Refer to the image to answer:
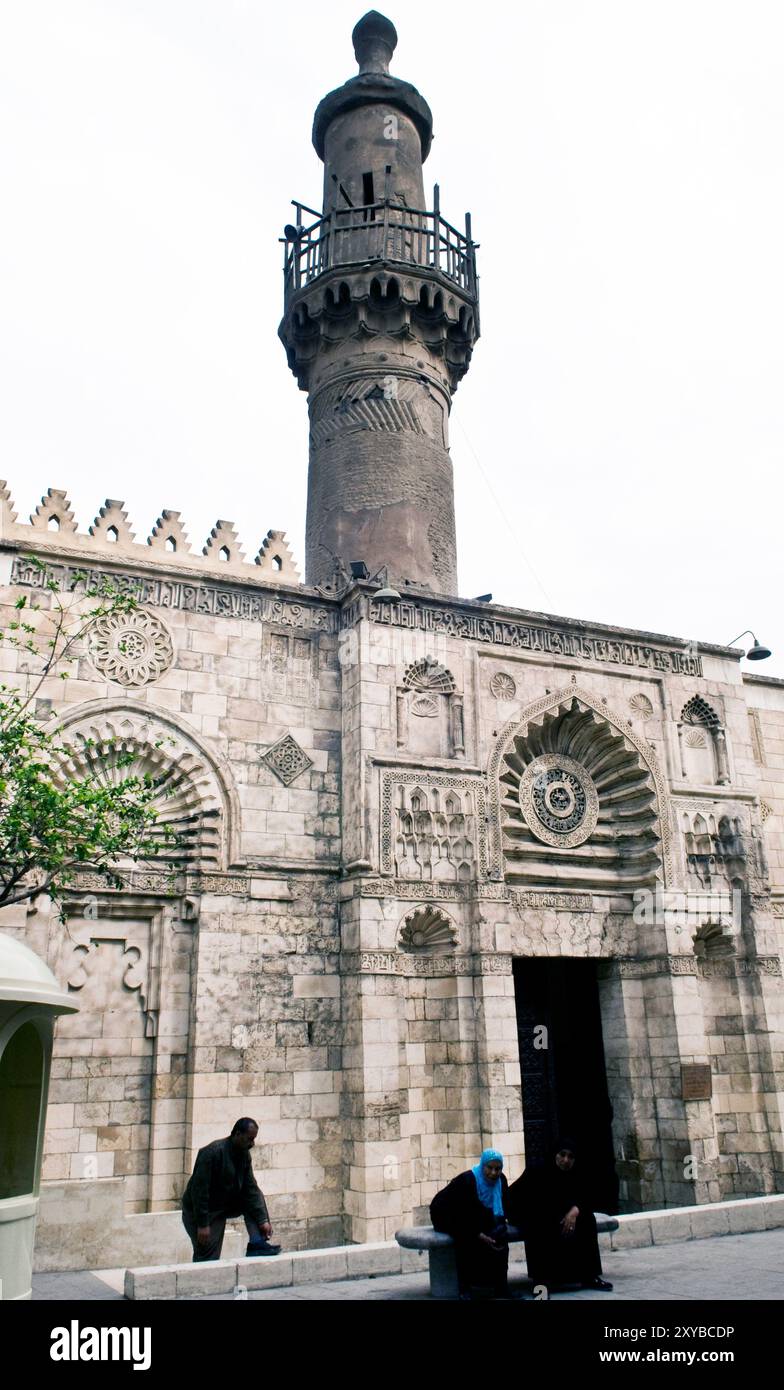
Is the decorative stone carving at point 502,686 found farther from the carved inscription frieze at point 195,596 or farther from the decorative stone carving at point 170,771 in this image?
the decorative stone carving at point 170,771

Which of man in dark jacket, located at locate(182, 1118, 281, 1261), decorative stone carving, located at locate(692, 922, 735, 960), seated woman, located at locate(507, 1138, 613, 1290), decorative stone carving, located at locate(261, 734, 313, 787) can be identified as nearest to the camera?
seated woman, located at locate(507, 1138, 613, 1290)

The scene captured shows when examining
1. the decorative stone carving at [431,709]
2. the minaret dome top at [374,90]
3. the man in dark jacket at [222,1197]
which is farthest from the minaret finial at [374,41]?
the man in dark jacket at [222,1197]

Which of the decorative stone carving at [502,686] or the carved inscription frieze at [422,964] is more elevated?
the decorative stone carving at [502,686]

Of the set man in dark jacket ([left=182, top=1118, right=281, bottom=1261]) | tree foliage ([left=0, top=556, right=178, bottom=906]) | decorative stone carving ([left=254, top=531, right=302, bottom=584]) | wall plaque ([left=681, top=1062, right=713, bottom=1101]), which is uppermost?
decorative stone carving ([left=254, top=531, right=302, bottom=584])

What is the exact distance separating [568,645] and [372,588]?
10.6ft

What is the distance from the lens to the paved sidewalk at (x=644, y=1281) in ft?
24.3

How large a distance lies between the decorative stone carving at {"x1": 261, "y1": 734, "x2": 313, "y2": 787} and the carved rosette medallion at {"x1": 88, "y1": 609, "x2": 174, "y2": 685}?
5.41 feet

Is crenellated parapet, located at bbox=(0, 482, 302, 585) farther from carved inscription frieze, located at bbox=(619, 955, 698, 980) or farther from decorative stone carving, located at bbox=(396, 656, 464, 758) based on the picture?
carved inscription frieze, located at bbox=(619, 955, 698, 980)

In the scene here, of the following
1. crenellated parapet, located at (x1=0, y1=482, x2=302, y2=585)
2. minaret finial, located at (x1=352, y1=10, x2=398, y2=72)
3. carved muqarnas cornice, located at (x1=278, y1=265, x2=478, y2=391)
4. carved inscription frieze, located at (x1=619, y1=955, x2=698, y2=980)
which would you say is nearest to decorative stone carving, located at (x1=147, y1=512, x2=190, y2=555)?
crenellated parapet, located at (x1=0, y1=482, x2=302, y2=585)

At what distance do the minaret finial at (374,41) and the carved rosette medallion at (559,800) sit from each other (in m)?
13.3

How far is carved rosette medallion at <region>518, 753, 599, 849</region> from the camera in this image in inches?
577
